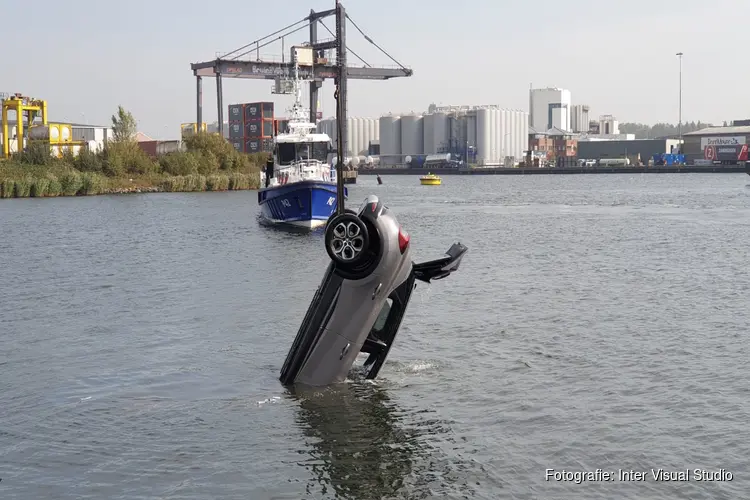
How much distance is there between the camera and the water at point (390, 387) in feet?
38.1

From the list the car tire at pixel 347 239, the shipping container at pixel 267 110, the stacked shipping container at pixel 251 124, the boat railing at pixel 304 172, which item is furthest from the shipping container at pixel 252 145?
the car tire at pixel 347 239

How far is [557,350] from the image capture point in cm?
1833

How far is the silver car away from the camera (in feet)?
42.3

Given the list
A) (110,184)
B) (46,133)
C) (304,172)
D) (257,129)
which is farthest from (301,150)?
(257,129)

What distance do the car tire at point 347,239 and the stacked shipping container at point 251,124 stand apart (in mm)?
158202

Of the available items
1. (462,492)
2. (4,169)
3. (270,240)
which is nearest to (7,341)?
(462,492)

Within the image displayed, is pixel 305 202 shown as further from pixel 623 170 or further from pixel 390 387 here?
pixel 623 170

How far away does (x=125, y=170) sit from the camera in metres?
105

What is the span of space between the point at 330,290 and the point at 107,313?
38.1ft

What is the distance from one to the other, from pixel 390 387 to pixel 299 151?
126ft

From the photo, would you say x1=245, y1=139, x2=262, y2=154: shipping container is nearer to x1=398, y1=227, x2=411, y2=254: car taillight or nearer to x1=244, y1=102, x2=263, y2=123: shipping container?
x1=244, y1=102, x2=263, y2=123: shipping container

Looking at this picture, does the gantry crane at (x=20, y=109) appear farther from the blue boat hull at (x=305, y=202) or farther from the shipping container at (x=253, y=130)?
the blue boat hull at (x=305, y=202)

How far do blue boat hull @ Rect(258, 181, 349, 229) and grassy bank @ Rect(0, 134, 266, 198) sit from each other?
4680 cm

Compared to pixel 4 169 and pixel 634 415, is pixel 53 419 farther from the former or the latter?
pixel 4 169
